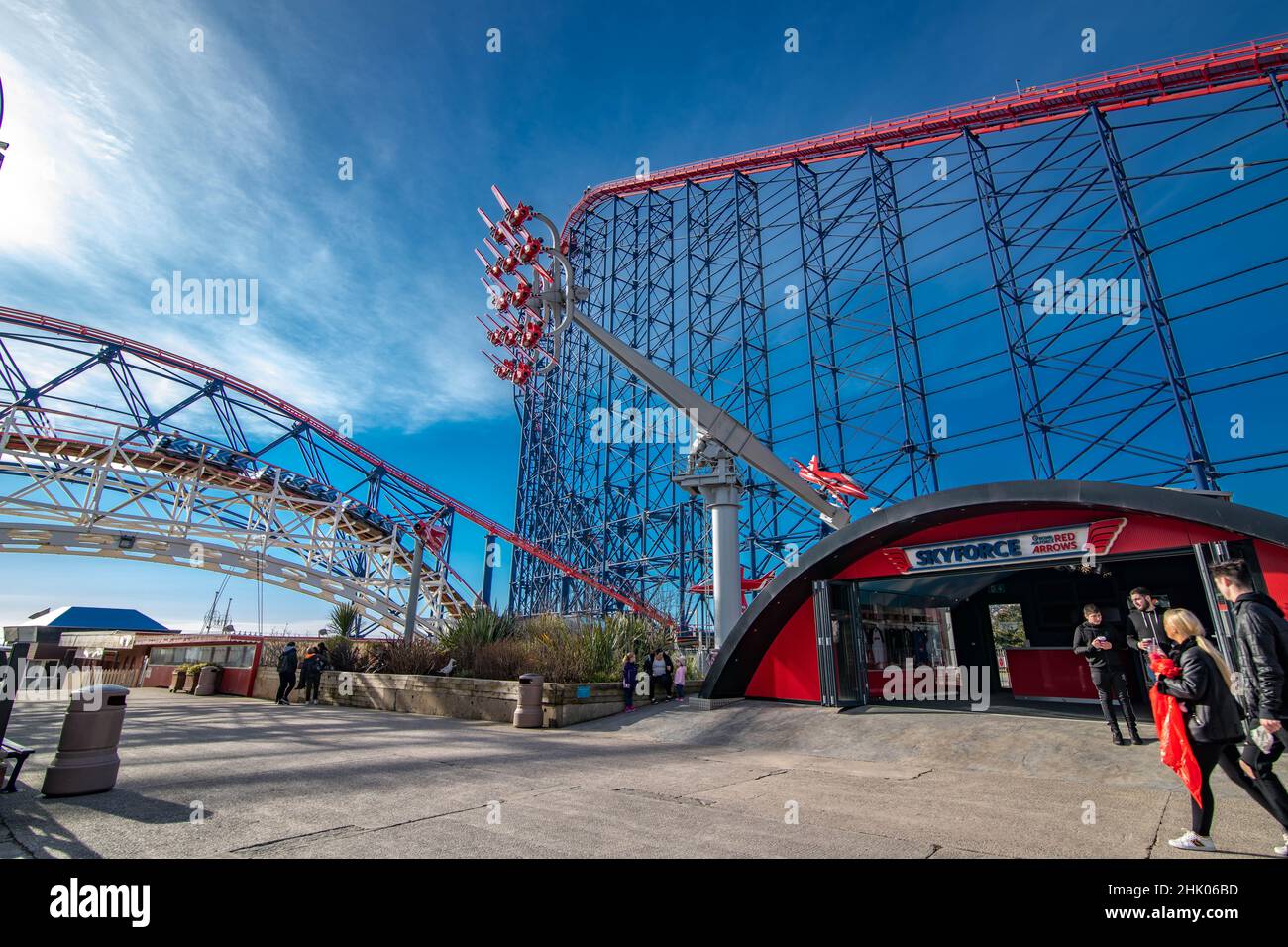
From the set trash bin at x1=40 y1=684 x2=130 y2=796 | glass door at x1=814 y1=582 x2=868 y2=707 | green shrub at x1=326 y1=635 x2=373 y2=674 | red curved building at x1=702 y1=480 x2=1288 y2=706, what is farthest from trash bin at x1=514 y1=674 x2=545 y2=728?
green shrub at x1=326 y1=635 x2=373 y2=674

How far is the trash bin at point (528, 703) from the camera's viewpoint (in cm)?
1113

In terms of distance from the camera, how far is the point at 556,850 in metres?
3.67

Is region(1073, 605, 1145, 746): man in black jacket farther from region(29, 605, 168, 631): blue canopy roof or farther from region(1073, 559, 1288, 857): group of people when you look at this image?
region(29, 605, 168, 631): blue canopy roof

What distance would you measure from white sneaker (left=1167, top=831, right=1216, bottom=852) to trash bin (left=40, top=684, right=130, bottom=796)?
764cm

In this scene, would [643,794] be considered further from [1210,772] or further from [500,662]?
[500,662]

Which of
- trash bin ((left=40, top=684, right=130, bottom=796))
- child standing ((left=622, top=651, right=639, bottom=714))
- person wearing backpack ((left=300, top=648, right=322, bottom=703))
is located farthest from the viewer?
person wearing backpack ((left=300, top=648, right=322, bottom=703))

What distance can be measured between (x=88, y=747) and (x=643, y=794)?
4762mm

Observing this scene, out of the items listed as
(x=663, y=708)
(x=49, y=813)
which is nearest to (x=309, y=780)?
(x=49, y=813)

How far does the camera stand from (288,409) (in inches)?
1125

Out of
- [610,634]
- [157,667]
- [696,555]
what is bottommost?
[157,667]

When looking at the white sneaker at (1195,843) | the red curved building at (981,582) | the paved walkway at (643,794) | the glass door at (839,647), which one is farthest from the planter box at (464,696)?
the white sneaker at (1195,843)

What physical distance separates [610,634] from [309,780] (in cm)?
887

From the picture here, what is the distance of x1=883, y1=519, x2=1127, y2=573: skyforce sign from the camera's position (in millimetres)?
8945
